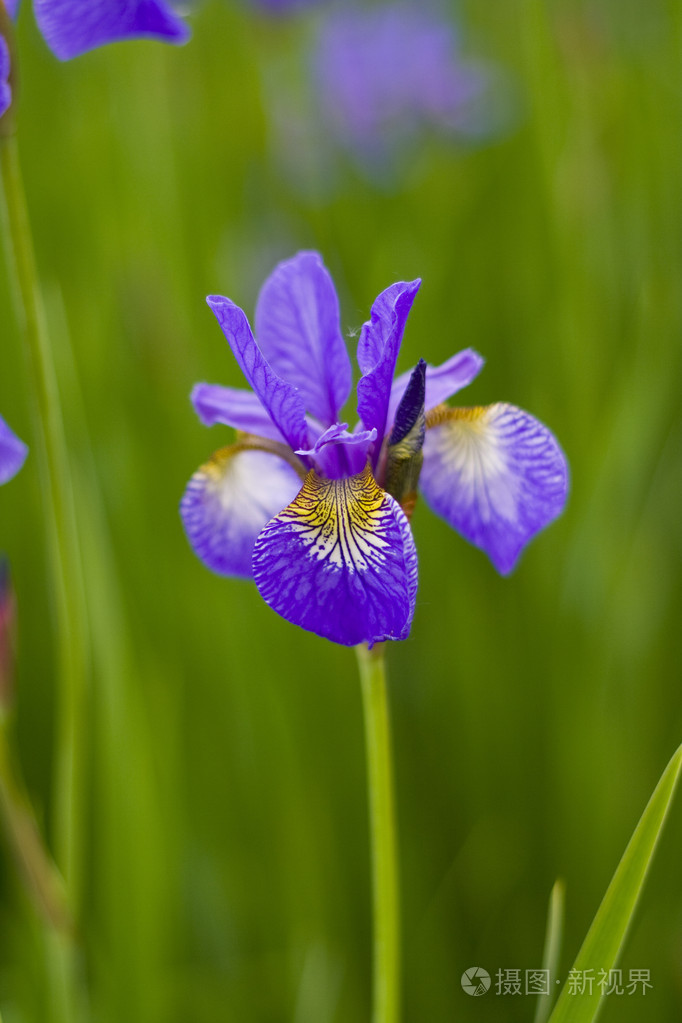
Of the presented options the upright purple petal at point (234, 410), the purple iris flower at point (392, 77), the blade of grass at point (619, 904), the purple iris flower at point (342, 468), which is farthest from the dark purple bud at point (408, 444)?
the purple iris flower at point (392, 77)

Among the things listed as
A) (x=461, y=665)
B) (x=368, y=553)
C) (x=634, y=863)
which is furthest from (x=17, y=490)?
(x=634, y=863)

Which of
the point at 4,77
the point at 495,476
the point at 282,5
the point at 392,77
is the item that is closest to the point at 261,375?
the point at 495,476

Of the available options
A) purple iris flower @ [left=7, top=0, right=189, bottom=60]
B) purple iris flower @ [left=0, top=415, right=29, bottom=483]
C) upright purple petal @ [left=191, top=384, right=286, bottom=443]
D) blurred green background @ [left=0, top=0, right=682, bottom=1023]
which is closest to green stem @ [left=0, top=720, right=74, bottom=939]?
blurred green background @ [left=0, top=0, right=682, bottom=1023]

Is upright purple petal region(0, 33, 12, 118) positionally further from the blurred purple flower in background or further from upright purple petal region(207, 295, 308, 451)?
the blurred purple flower in background

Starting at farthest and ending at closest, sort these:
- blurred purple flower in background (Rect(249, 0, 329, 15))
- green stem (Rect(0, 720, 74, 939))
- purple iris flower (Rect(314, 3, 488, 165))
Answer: purple iris flower (Rect(314, 3, 488, 165)) → blurred purple flower in background (Rect(249, 0, 329, 15)) → green stem (Rect(0, 720, 74, 939))

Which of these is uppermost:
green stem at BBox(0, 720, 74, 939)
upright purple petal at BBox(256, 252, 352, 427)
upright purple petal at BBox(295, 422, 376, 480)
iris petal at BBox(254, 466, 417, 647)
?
upright purple petal at BBox(256, 252, 352, 427)

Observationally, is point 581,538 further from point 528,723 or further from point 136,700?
point 136,700

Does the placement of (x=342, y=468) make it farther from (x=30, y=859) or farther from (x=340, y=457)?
(x=30, y=859)
